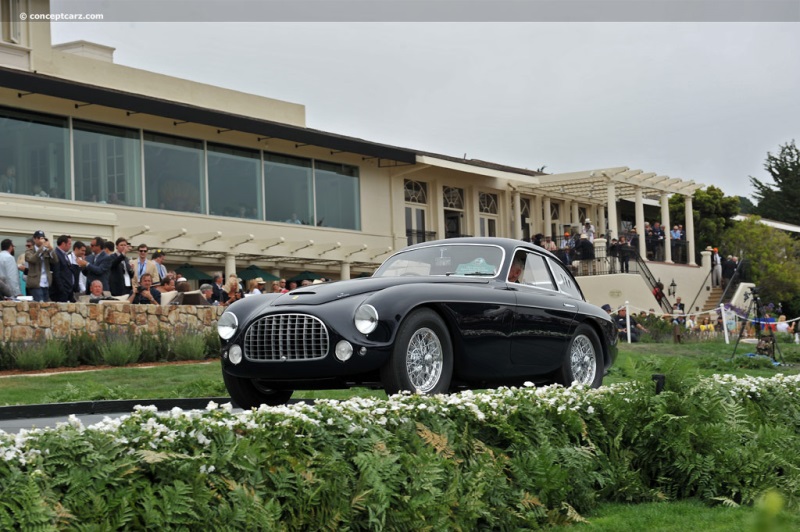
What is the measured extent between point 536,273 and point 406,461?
219 inches

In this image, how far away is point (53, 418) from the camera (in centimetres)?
1095

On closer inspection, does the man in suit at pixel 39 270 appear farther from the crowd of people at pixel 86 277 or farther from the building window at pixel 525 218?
the building window at pixel 525 218

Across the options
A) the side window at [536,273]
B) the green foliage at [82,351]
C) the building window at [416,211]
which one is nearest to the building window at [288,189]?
the building window at [416,211]

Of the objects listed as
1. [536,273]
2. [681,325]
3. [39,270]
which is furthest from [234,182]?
[536,273]

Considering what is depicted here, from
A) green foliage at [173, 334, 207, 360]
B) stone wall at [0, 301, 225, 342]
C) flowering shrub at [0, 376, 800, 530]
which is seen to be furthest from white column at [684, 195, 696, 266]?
flowering shrub at [0, 376, 800, 530]

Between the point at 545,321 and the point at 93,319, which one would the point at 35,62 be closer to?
the point at 93,319

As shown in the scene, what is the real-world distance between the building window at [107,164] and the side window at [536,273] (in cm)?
2013

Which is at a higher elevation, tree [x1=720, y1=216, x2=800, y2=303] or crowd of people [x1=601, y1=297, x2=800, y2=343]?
tree [x1=720, y1=216, x2=800, y2=303]

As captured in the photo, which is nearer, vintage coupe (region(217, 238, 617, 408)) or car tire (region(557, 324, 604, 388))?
vintage coupe (region(217, 238, 617, 408))

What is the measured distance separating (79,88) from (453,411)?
76.9 feet

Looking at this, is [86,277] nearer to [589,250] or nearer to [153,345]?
[153,345]

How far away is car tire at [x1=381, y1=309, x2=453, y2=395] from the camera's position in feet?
27.7

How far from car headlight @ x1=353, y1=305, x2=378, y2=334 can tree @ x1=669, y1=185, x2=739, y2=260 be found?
48541 mm

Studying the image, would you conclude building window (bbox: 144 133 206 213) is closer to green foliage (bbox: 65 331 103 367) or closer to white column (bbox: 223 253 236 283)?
white column (bbox: 223 253 236 283)
